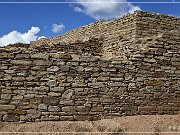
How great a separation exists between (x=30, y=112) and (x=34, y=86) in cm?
73

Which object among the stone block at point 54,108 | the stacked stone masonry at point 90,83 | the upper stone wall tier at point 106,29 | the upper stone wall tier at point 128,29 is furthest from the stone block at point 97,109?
the upper stone wall tier at point 106,29

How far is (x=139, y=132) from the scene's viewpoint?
32.4 ft

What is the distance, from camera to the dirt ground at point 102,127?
9.67 m

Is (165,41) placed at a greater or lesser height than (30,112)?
greater

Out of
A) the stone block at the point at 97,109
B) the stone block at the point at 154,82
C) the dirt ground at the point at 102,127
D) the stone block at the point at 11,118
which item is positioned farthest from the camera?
the stone block at the point at 154,82

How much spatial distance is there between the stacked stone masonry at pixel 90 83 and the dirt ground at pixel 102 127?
0.89 feet

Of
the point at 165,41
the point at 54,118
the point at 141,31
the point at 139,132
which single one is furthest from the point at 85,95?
the point at 141,31

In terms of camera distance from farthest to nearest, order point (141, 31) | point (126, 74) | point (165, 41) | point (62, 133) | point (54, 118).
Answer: point (141, 31)
point (165, 41)
point (126, 74)
point (54, 118)
point (62, 133)

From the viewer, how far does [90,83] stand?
10742 mm

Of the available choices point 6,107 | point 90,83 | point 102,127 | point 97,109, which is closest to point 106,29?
point 90,83

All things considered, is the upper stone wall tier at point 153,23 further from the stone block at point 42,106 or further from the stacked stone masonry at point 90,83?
the stone block at point 42,106

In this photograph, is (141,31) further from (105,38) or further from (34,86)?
(34,86)

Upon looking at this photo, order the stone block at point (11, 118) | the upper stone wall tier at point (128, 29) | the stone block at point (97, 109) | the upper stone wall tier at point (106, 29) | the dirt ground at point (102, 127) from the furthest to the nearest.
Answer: the upper stone wall tier at point (106, 29) < the upper stone wall tier at point (128, 29) < the stone block at point (97, 109) < the stone block at point (11, 118) < the dirt ground at point (102, 127)

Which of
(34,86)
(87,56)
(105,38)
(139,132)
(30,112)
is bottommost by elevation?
(139,132)
